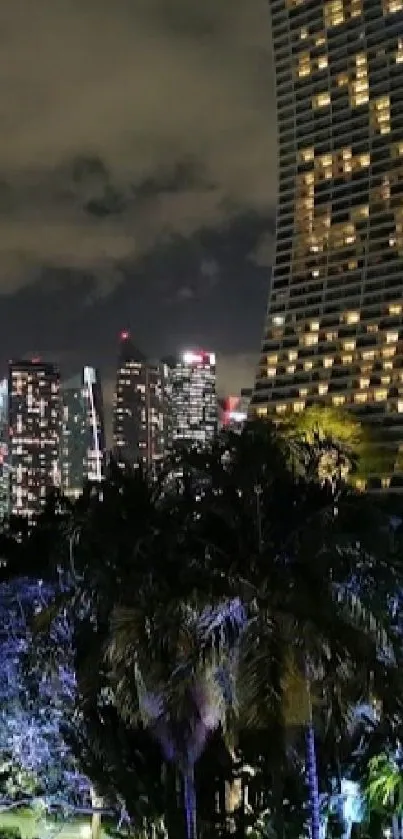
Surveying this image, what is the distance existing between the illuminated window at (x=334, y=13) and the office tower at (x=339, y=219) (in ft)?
0.39

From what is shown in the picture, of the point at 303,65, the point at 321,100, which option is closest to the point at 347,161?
the point at 321,100

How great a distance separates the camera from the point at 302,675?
42.4 ft

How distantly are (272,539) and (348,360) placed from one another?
353ft

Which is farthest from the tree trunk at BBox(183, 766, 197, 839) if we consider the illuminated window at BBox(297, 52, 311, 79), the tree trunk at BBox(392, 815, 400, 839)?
the illuminated window at BBox(297, 52, 311, 79)

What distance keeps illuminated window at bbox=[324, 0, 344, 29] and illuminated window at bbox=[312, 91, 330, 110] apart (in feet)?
28.0

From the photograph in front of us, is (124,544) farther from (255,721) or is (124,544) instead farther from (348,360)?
(348,360)

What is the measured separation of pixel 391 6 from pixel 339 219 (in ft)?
83.6

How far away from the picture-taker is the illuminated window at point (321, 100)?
13375 centimetres

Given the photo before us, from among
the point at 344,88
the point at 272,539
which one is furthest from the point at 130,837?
the point at 344,88

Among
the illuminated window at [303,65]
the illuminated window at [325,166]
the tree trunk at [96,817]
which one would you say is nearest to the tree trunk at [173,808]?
the tree trunk at [96,817]

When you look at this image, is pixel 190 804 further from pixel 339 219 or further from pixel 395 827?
pixel 339 219

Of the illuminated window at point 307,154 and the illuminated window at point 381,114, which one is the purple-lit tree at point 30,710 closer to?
the illuminated window at point 381,114

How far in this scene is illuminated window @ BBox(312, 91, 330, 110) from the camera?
134 m

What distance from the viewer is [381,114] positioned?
127 metres
